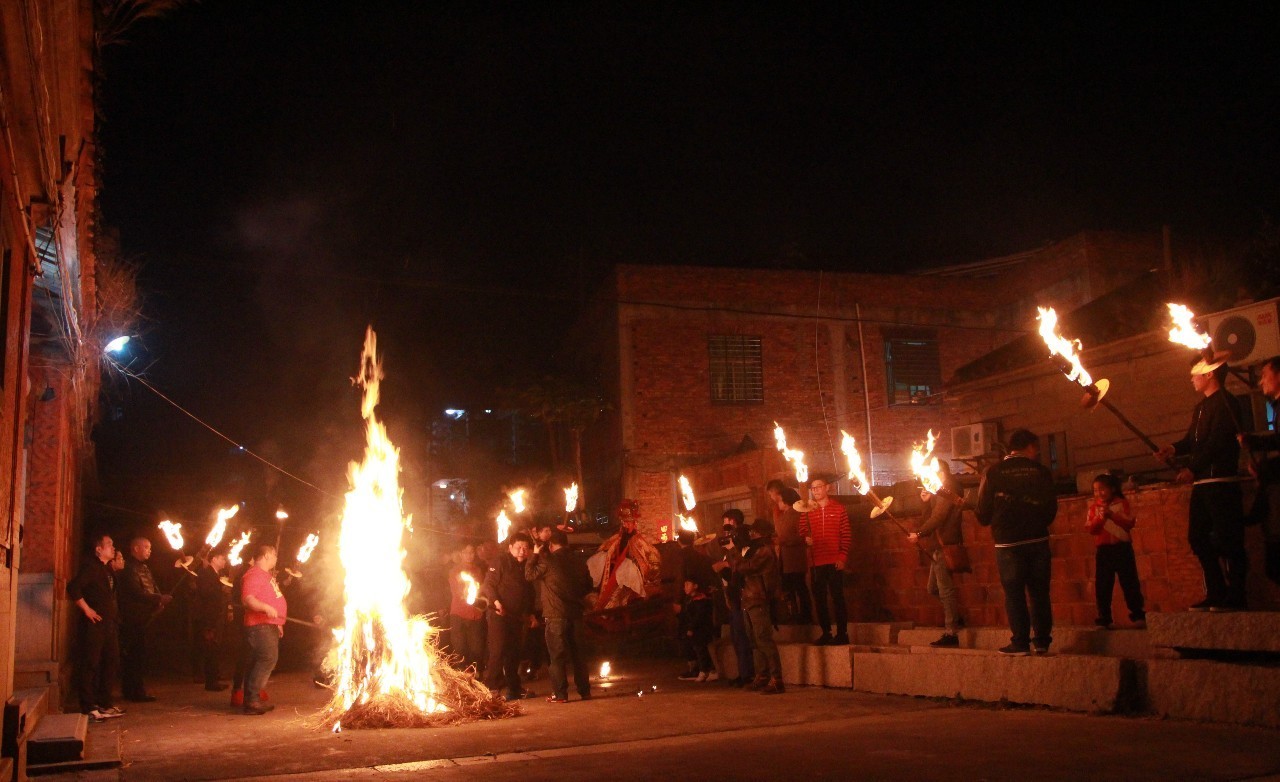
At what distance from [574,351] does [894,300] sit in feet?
29.3

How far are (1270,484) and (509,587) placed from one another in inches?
303

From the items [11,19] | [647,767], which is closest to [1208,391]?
[647,767]

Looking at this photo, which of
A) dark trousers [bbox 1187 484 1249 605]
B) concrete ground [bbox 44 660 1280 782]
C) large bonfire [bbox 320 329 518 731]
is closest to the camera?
concrete ground [bbox 44 660 1280 782]

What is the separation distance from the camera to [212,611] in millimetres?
15023

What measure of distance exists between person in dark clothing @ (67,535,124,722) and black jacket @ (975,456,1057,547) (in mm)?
9444

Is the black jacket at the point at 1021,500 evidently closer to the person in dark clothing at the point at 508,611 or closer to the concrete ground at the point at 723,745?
the concrete ground at the point at 723,745

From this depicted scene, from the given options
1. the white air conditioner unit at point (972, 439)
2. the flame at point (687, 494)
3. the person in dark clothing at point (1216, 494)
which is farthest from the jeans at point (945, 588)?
the flame at point (687, 494)

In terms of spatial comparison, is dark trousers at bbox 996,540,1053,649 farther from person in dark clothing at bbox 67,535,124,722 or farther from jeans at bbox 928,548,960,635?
person in dark clothing at bbox 67,535,124,722

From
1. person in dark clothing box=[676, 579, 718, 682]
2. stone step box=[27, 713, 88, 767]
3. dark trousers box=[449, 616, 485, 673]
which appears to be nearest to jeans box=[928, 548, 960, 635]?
person in dark clothing box=[676, 579, 718, 682]

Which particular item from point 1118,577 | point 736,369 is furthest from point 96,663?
point 736,369

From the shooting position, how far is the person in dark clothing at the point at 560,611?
11477mm

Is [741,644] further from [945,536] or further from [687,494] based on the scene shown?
[687,494]

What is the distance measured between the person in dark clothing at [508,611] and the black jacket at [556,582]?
1.29 feet

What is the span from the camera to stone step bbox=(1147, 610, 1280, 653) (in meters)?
6.98
